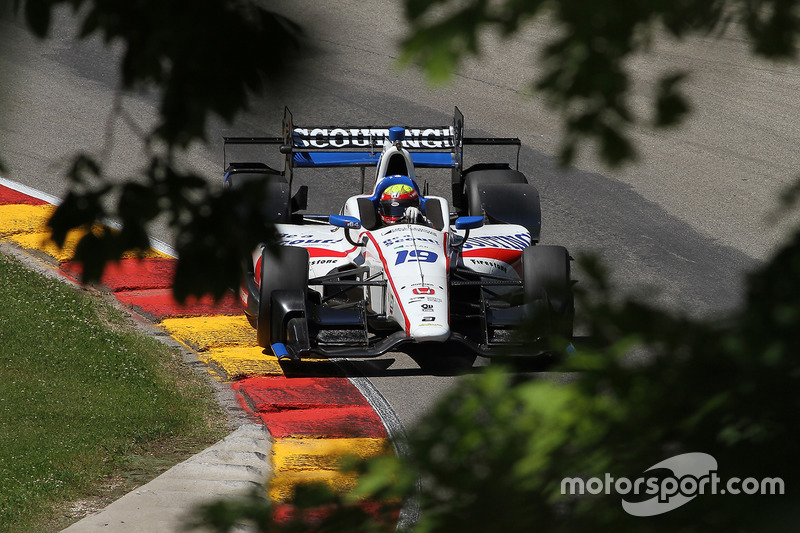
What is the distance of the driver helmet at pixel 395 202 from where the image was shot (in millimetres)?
8273

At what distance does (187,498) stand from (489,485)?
408 cm

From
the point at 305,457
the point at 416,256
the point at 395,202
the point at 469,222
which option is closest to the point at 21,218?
the point at 395,202

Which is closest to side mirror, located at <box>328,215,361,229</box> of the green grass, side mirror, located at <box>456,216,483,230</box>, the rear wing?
side mirror, located at <box>456,216,483,230</box>

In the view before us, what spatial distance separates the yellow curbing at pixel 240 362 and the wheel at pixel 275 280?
22cm

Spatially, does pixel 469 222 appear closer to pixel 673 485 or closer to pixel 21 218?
pixel 21 218

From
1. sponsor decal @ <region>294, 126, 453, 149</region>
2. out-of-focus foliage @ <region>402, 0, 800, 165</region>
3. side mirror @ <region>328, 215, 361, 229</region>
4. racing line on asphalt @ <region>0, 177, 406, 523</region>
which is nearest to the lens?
out-of-focus foliage @ <region>402, 0, 800, 165</region>

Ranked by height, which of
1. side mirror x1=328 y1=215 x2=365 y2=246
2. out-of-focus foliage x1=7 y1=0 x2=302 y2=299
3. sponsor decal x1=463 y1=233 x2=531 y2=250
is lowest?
sponsor decal x1=463 y1=233 x2=531 y2=250

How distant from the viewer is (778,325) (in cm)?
190

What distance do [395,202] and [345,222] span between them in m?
0.56

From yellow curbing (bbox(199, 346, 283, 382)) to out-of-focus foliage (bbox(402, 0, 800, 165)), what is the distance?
617cm

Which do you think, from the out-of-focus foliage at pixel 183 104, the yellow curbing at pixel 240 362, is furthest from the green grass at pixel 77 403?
the out-of-focus foliage at pixel 183 104

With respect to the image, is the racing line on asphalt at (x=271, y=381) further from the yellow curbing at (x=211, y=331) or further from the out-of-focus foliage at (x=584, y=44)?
the out-of-focus foliage at (x=584, y=44)

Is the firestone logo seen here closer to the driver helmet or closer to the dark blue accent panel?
the driver helmet

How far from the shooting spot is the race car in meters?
7.41
